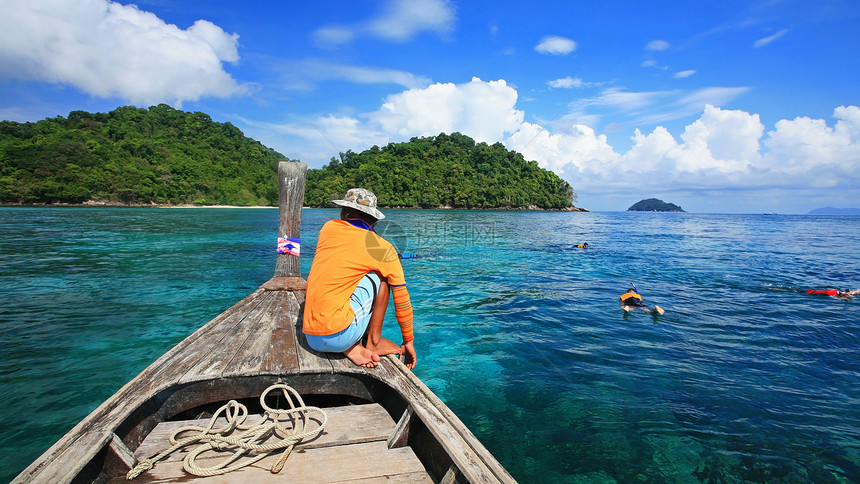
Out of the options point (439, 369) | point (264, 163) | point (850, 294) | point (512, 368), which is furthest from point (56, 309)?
point (264, 163)

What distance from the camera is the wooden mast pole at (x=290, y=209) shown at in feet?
24.3

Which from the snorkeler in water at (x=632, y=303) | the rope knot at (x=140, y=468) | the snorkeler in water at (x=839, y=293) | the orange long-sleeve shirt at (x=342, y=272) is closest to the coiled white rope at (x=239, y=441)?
the rope knot at (x=140, y=468)

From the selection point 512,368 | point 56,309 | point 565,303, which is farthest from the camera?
point 565,303

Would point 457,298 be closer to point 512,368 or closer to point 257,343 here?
point 512,368

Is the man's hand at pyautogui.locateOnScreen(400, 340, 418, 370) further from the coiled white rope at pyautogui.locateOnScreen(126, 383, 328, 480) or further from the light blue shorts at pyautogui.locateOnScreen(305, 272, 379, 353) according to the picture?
the coiled white rope at pyautogui.locateOnScreen(126, 383, 328, 480)

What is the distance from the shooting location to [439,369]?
6520 mm

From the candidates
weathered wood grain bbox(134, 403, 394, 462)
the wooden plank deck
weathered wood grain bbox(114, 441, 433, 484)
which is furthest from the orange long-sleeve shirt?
weathered wood grain bbox(114, 441, 433, 484)

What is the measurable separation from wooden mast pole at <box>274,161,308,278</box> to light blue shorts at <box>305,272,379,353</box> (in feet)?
13.6

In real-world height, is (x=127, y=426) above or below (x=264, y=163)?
below

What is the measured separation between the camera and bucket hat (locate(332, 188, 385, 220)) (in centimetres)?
356

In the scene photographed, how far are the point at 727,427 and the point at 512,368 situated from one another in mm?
2865

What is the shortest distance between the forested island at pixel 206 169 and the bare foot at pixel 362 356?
9819 centimetres

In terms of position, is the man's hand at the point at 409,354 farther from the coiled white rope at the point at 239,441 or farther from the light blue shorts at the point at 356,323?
the coiled white rope at the point at 239,441

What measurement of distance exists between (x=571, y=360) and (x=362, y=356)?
15.2ft
